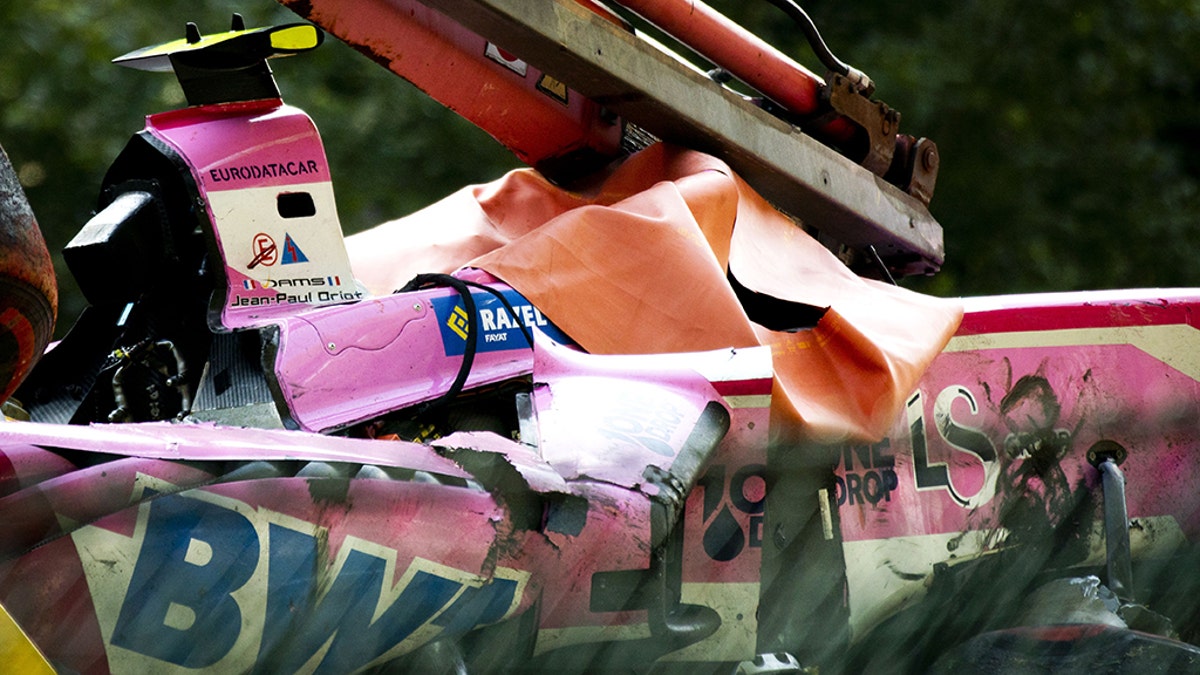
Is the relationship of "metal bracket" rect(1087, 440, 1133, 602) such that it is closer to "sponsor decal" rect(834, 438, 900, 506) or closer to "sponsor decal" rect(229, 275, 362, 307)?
"sponsor decal" rect(834, 438, 900, 506)

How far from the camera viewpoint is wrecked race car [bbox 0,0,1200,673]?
1.48m

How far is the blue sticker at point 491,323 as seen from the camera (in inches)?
86.4

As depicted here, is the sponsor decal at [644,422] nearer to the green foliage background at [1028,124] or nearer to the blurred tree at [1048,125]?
the green foliage background at [1028,124]

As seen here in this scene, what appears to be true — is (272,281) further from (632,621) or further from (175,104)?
(175,104)

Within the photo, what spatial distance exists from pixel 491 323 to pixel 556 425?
441 millimetres

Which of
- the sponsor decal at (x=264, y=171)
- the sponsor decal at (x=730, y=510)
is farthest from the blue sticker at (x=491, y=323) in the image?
the sponsor decal at (x=730, y=510)

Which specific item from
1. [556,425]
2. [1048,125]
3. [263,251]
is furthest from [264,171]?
[1048,125]

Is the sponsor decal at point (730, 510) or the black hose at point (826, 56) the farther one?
the black hose at point (826, 56)

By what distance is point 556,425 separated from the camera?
6.02 ft

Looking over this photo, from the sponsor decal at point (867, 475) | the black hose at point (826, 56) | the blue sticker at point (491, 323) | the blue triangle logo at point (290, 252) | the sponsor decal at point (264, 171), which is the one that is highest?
the black hose at point (826, 56)

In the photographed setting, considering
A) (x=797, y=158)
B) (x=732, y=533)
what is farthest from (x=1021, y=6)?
(x=732, y=533)

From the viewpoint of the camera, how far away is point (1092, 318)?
2.47 m

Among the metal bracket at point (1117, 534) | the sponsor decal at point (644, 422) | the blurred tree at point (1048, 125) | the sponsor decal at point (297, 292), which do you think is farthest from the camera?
the blurred tree at point (1048, 125)

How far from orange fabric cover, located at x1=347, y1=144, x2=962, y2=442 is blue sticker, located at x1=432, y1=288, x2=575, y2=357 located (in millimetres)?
23
